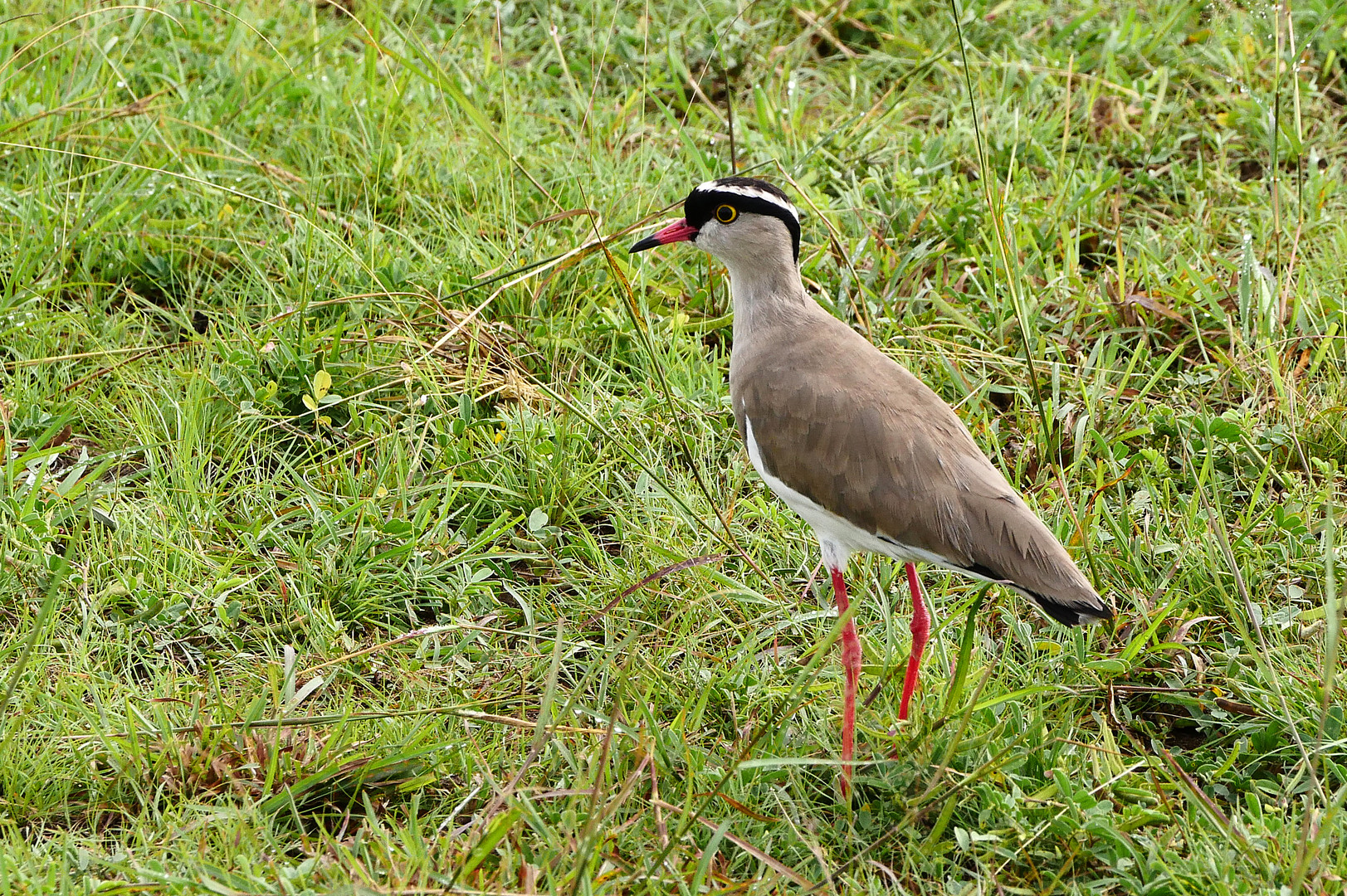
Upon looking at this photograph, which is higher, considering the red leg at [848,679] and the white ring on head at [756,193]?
the white ring on head at [756,193]

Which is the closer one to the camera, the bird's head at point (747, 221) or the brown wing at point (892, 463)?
the brown wing at point (892, 463)

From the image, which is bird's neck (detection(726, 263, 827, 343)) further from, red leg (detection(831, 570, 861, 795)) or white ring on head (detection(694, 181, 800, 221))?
red leg (detection(831, 570, 861, 795))

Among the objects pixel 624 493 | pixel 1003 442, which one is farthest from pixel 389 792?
pixel 1003 442

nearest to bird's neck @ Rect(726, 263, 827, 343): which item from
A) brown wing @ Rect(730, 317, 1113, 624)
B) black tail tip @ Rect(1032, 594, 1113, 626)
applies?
brown wing @ Rect(730, 317, 1113, 624)

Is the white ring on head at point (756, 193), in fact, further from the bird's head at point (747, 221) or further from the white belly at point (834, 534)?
the white belly at point (834, 534)

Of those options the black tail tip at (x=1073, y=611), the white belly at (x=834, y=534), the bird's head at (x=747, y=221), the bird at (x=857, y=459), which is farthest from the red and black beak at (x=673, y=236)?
the black tail tip at (x=1073, y=611)

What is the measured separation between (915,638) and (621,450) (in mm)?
1350

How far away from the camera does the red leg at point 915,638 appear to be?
3654 millimetres

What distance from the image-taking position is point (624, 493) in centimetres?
456

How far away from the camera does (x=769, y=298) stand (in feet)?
13.8

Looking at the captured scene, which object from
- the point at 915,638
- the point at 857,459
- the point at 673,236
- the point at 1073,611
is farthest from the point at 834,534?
the point at 673,236

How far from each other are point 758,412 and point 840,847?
4.09ft

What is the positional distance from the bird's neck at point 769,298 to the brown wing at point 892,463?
5.0 inches

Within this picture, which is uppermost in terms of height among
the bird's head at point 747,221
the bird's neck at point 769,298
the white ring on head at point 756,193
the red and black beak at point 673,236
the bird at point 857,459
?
the white ring on head at point 756,193
